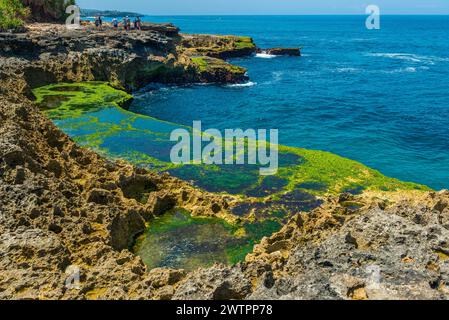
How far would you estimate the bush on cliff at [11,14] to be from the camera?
230ft

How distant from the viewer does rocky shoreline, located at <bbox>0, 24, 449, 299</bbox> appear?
1121 cm

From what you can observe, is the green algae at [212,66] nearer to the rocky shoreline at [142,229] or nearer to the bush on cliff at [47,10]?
the bush on cliff at [47,10]

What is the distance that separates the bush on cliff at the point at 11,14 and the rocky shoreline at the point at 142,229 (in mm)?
A: 48974

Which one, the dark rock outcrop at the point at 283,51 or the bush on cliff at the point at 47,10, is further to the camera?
the dark rock outcrop at the point at 283,51

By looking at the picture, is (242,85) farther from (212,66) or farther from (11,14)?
(11,14)

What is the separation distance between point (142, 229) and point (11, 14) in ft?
227

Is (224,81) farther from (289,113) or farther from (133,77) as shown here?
(289,113)

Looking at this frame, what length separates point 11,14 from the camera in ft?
245

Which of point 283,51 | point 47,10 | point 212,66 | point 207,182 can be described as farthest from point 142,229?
point 283,51

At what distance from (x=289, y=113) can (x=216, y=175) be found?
32.6 m

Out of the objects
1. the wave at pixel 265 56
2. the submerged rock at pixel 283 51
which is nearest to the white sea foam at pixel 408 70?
the submerged rock at pixel 283 51

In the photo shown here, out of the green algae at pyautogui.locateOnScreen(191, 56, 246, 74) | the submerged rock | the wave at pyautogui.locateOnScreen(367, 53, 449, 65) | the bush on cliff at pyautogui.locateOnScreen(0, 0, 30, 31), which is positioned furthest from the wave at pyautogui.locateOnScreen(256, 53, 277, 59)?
the bush on cliff at pyautogui.locateOnScreen(0, 0, 30, 31)

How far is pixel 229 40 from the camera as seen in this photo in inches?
5103
